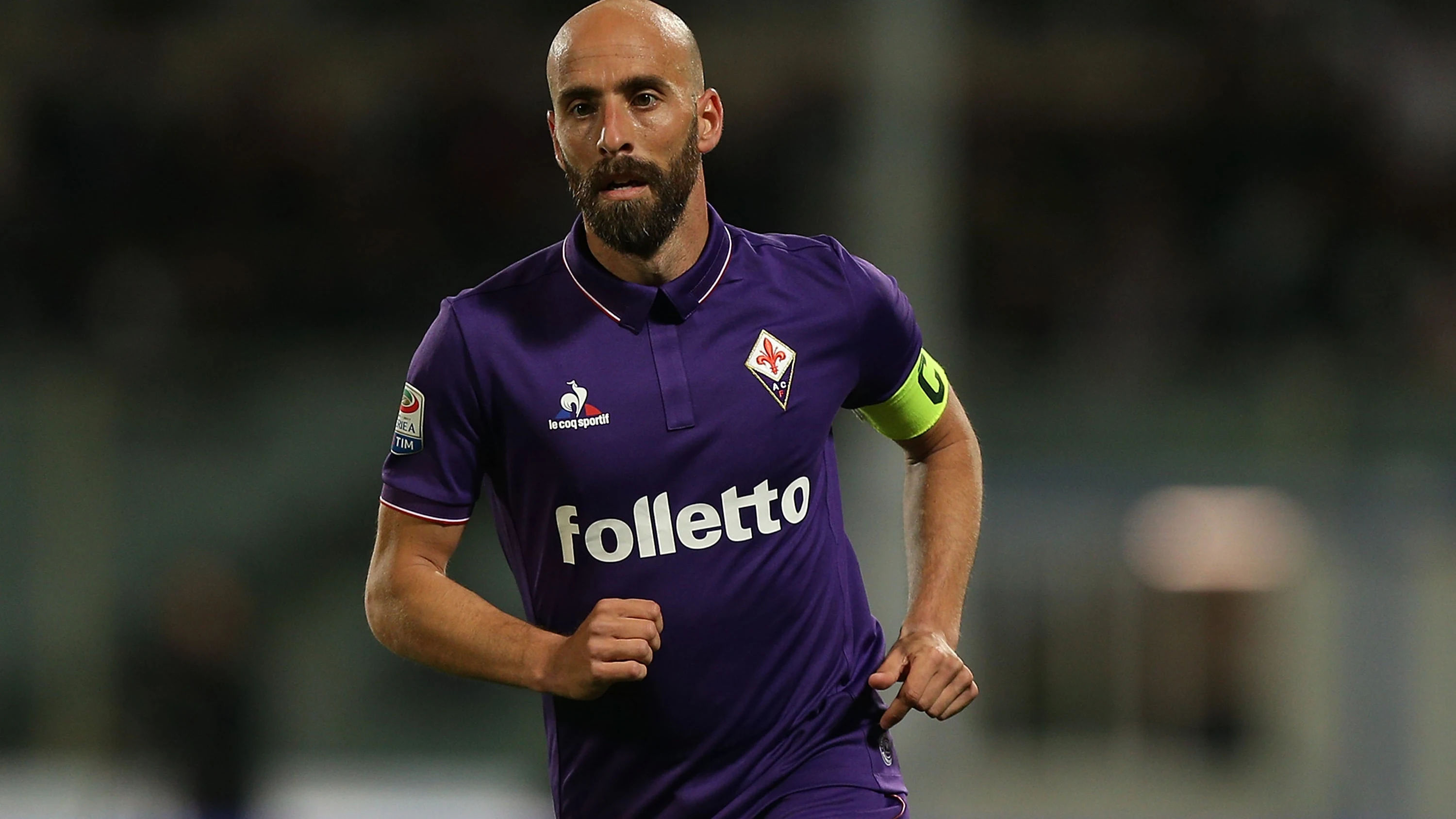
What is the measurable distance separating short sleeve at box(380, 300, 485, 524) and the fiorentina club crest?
19.9 inches

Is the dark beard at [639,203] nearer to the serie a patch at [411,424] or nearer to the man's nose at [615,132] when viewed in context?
the man's nose at [615,132]

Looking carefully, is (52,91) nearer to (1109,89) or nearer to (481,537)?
(481,537)

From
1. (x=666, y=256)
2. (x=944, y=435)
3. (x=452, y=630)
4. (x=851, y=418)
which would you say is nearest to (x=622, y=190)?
(x=666, y=256)

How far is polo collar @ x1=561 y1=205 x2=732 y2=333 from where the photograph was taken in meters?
3.68

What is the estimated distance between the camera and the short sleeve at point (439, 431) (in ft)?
11.7

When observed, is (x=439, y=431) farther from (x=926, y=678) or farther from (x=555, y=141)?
(x=926, y=678)

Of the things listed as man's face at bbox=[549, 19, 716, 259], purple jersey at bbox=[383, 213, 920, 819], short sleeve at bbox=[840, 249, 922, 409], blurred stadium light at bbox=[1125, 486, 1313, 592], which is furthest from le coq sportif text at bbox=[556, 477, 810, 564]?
blurred stadium light at bbox=[1125, 486, 1313, 592]

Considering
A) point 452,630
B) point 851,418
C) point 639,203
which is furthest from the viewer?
point 851,418

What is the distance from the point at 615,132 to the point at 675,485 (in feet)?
2.06

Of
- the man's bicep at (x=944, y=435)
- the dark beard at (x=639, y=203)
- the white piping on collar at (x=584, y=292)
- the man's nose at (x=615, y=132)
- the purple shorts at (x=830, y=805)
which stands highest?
the man's nose at (x=615, y=132)

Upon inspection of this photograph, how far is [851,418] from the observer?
11078mm

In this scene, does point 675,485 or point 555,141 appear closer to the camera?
point 675,485

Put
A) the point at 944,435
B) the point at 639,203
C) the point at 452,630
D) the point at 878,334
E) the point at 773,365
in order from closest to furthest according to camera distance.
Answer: the point at 452,630
the point at 639,203
the point at 773,365
the point at 878,334
the point at 944,435

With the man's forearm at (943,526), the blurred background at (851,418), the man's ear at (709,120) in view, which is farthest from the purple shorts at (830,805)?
the blurred background at (851,418)
